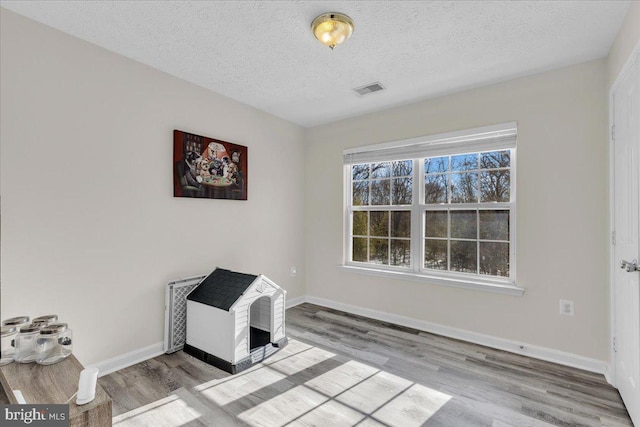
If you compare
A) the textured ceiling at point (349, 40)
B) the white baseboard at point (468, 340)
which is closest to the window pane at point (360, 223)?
the white baseboard at point (468, 340)

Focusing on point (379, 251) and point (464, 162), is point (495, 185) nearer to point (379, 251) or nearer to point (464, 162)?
point (464, 162)

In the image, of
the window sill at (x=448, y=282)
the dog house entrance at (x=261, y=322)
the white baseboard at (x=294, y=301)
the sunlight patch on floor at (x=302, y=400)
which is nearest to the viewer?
the sunlight patch on floor at (x=302, y=400)

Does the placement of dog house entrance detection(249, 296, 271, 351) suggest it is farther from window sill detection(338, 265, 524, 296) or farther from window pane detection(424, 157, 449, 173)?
window pane detection(424, 157, 449, 173)

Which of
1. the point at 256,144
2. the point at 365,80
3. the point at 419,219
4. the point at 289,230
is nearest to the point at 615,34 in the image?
the point at 365,80

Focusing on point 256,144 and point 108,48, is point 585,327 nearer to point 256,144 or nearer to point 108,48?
point 256,144

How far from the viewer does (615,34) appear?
208 centimetres

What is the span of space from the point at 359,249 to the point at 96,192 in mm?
2771

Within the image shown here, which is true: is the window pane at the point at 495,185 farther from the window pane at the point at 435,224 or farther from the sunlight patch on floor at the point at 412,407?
the sunlight patch on floor at the point at 412,407

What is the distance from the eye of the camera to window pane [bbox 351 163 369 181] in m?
3.81

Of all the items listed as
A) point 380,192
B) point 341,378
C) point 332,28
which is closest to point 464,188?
point 380,192

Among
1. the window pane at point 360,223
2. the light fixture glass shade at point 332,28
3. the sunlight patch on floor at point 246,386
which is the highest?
the light fixture glass shade at point 332,28

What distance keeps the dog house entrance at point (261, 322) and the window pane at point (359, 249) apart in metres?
1.40

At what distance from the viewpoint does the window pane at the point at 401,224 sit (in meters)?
3.42

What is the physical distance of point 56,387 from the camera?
3.87ft
